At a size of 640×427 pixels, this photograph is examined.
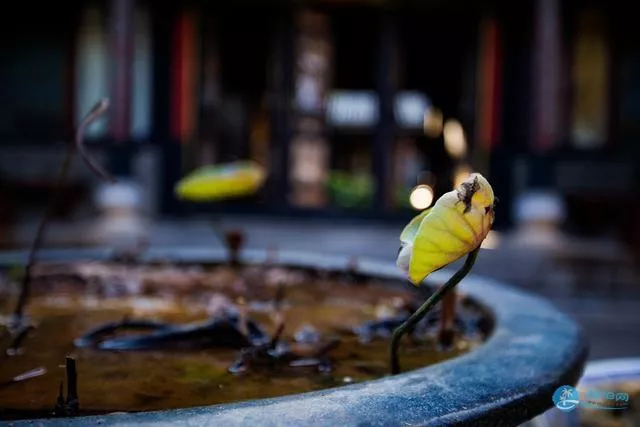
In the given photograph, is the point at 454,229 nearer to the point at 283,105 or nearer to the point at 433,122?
the point at 283,105

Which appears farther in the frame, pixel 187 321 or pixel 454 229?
pixel 187 321

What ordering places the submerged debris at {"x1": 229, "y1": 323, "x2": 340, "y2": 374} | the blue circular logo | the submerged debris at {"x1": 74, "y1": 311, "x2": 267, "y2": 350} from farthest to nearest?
the submerged debris at {"x1": 74, "y1": 311, "x2": 267, "y2": 350}
the submerged debris at {"x1": 229, "y1": 323, "x2": 340, "y2": 374}
the blue circular logo

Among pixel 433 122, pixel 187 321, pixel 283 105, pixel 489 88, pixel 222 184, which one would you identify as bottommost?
pixel 187 321

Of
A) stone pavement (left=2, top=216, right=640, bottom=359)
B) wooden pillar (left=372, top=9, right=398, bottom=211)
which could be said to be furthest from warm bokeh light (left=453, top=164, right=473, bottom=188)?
stone pavement (left=2, top=216, right=640, bottom=359)

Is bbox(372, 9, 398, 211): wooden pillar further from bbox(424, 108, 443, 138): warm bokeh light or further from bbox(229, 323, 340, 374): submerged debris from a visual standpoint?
bbox(229, 323, 340, 374): submerged debris

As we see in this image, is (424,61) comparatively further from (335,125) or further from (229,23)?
(229,23)

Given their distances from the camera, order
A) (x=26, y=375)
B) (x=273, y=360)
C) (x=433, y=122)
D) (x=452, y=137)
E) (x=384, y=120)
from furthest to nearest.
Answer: (x=433, y=122)
(x=452, y=137)
(x=384, y=120)
(x=273, y=360)
(x=26, y=375)

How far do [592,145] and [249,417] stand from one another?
11131 mm

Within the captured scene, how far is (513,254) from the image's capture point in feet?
Answer: 28.1

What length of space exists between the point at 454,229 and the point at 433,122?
13.7 m

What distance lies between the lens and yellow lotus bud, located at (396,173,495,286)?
0.96 meters

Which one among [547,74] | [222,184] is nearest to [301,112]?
[547,74]

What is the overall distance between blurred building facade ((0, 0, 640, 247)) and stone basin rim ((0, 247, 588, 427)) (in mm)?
9042

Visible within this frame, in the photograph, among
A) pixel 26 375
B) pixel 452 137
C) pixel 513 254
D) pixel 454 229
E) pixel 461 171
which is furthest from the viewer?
pixel 452 137
